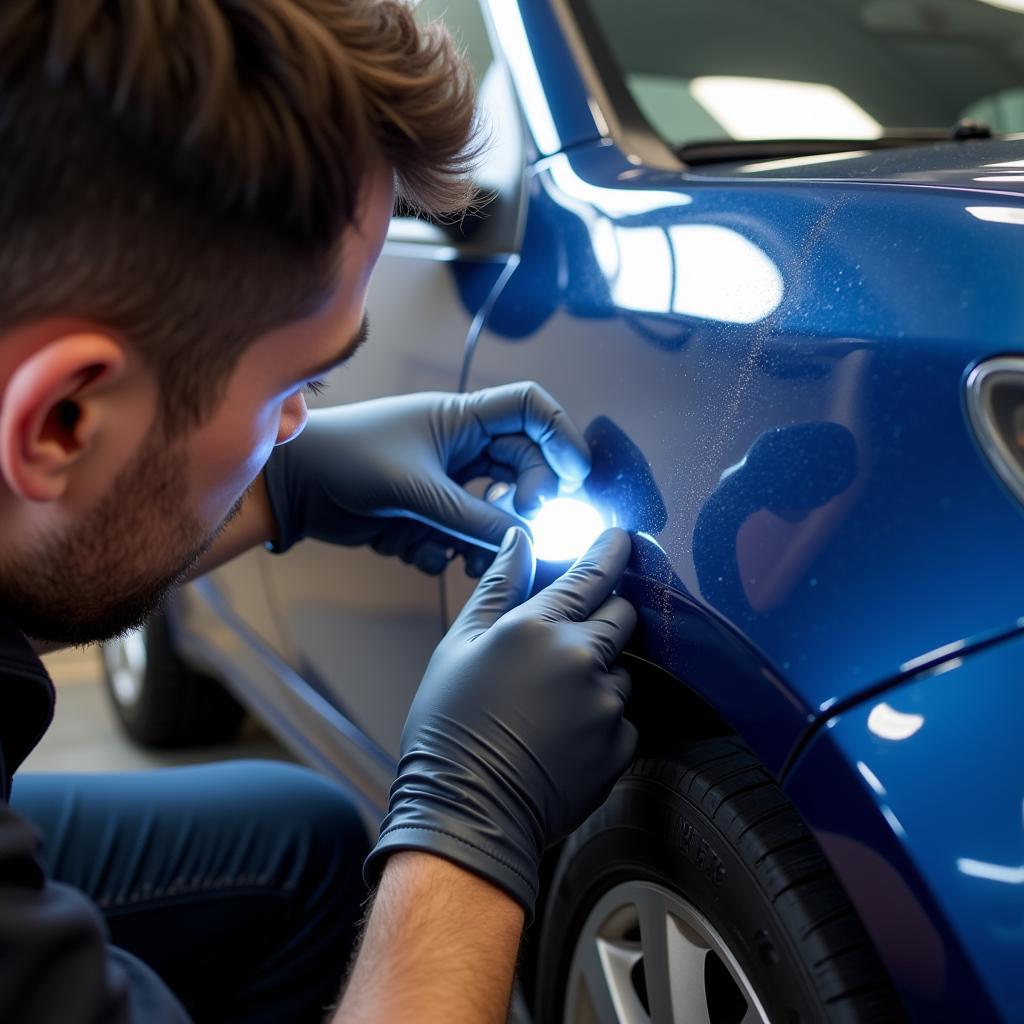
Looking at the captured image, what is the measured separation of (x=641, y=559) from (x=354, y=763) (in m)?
0.81

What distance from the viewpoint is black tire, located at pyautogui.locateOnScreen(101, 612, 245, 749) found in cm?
265

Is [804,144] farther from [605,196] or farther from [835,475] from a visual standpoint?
[835,475]

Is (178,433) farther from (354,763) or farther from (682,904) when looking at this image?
(354,763)

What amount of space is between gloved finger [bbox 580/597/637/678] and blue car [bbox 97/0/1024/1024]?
0.02 m

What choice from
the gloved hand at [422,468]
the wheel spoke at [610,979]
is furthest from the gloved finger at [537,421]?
the wheel spoke at [610,979]

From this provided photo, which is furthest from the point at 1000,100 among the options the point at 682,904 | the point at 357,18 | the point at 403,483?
the point at 682,904

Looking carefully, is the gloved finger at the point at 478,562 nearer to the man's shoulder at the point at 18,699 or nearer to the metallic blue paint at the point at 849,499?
the metallic blue paint at the point at 849,499

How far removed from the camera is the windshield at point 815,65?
149 cm

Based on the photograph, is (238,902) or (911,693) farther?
(238,902)

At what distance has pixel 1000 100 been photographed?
5.58 feet

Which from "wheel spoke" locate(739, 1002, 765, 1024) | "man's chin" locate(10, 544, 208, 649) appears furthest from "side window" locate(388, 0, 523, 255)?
"wheel spoke" locate(739, 1002, 765, 1024)

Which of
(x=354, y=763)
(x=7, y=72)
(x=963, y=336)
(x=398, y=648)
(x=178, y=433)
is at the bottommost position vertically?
(x=354, y=763)

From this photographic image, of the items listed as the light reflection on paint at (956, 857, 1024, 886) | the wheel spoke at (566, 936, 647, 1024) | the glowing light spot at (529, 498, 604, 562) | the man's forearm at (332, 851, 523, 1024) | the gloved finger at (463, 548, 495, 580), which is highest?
the light reflection on paint at (956, 857, 1024, 886)

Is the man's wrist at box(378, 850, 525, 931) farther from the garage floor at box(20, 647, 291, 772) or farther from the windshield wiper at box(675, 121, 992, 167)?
the garage floor at box(20, 647, 291, 772)
